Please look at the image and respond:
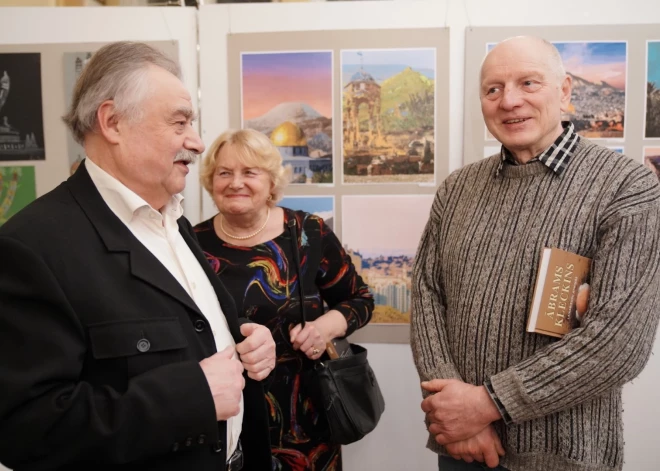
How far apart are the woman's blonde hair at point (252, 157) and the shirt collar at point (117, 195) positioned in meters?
0.81

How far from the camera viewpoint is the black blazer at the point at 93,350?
3.07ft

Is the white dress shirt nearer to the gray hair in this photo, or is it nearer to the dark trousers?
the gray hair

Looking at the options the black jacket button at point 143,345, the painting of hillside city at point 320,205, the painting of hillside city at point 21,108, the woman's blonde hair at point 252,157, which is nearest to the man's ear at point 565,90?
the woman's blonde hair at point 252,157

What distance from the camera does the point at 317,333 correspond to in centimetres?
186

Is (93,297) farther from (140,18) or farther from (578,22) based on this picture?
(578,22)

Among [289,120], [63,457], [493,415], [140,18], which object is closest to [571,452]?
[493,415]

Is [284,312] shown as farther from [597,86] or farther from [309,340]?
[597,86]

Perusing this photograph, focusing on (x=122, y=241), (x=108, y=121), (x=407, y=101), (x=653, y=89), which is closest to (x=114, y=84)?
(x=108, y=121)

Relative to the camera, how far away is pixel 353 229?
94.6 inches

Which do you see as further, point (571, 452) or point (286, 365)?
point (286, 365)

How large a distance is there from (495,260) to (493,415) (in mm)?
396

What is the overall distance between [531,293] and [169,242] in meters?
0.91

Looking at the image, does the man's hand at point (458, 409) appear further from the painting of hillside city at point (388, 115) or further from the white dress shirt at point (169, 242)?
the painting of hillside city at point (388, 115)

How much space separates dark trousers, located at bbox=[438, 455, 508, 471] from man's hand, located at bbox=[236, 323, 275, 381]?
0.63 m
